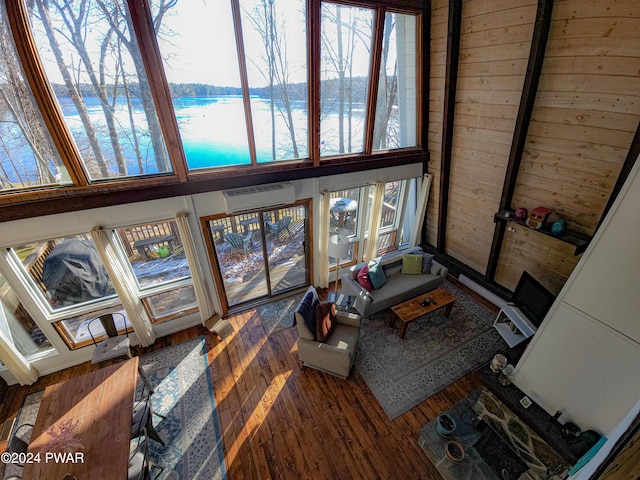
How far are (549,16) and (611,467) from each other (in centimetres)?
456

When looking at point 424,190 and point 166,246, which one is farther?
point 424,190

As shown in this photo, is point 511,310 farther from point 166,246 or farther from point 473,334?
point 166,246

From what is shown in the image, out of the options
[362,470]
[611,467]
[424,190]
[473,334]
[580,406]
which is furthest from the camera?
[424,190]

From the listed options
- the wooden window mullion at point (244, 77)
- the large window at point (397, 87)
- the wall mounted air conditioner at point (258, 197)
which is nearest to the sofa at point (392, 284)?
the wall mounted air conditioner at point (258, 197)

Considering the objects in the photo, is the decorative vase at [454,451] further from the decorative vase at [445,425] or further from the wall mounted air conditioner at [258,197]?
the wall mounted air conditioner at [258,197]

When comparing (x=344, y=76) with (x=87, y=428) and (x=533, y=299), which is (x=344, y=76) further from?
(x=87, y=428)

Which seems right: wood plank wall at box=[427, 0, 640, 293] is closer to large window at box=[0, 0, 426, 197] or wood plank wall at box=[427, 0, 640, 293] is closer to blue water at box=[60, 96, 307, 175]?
large window at box=[0, 0, 426, 197]

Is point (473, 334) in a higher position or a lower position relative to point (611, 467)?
lower

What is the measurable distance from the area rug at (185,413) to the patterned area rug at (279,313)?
1075mm

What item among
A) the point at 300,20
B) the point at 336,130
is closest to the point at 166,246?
the point at 336,130

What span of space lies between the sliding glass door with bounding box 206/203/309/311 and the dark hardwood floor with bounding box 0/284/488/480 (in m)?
1.25

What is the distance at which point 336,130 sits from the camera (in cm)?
Result: 461

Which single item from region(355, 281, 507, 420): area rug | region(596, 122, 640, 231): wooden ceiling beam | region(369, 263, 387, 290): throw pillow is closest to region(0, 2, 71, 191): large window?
region(369, 263, 387, 290): throw pillow

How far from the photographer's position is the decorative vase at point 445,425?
3131 mm
